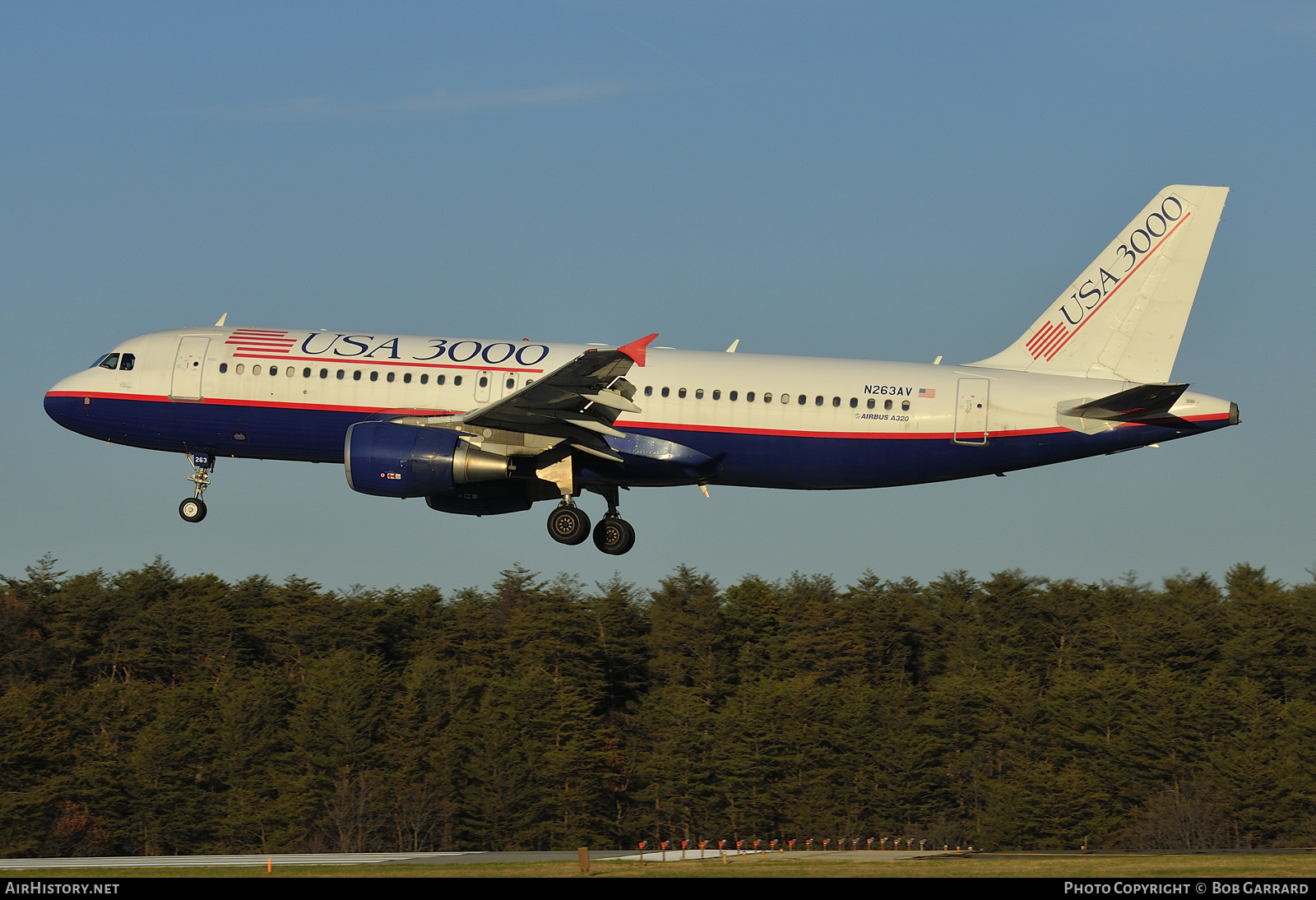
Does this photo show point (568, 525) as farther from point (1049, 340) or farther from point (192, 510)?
point (1049, 340)

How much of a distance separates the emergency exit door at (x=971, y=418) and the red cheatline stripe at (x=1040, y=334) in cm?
291

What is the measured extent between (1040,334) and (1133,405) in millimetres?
4305

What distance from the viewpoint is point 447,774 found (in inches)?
3494

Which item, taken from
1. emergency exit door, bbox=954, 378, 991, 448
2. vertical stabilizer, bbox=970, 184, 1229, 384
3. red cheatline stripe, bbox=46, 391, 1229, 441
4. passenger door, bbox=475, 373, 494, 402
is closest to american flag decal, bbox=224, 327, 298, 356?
red cheatline stripe, bbox=46, 391, 1229, 441

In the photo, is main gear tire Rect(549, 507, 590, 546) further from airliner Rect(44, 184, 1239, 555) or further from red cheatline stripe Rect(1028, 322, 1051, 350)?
red cheatline stripe Rect(1028, 322, 1051, 350)

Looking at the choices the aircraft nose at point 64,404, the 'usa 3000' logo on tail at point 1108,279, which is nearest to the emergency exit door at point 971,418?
the 'usa 3000' logo on tail at point 1108,279

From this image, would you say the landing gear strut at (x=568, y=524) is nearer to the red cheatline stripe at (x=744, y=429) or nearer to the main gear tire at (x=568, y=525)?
the main gear tire at (x=568, y=525)

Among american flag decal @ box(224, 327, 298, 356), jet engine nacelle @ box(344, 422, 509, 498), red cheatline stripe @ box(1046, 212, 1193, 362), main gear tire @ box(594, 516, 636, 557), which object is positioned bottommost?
main gear tire @ box(594, 516, 636, 557)

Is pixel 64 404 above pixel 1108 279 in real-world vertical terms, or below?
below

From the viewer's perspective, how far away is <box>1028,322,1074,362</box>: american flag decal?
4012cm

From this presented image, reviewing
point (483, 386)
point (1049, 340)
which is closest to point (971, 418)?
point (1049, 340)

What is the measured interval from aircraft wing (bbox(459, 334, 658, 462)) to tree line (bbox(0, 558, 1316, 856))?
49584 millimetres

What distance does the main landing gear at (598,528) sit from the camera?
128ft

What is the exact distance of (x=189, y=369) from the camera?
4053 cm
